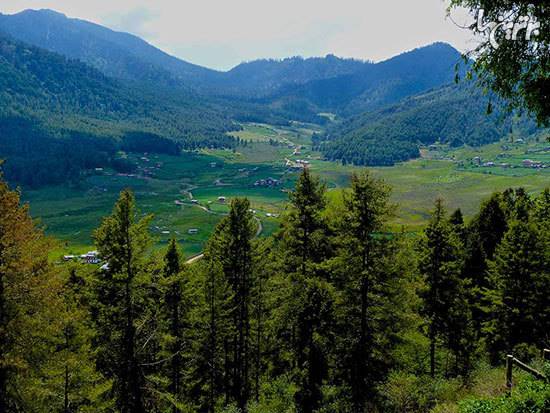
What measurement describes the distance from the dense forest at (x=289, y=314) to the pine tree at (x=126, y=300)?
0.07 m

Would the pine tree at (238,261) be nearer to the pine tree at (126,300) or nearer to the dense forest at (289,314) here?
the dense forest at (289,314)

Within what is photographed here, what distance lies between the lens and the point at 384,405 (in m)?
22.5

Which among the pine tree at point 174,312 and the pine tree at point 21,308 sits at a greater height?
the pine tree at point 21,308

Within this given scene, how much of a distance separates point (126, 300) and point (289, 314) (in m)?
8.80

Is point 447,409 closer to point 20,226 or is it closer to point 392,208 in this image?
point 392,208

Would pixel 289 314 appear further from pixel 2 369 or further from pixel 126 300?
pixel 2 369

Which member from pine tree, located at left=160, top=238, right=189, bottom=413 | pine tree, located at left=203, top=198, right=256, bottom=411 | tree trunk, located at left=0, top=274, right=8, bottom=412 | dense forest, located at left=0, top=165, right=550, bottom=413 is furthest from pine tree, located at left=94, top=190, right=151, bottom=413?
pine tree, located at left=160, top=238, right=189, bottom=413

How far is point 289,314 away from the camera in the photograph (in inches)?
1002

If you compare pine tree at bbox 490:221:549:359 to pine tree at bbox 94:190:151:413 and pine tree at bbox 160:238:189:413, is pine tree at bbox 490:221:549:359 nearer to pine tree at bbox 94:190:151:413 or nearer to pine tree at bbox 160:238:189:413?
pine tree at bbox 160:238:189:413

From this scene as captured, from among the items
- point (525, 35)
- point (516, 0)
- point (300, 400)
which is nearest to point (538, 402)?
point (525, 35)

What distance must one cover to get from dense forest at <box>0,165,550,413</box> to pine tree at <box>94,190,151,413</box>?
0.24 feet

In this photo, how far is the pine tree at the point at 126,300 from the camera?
2288cm

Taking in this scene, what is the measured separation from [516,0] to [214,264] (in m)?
24.8

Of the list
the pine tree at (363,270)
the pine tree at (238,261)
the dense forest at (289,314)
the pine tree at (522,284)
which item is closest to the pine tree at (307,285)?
the dense forest at (289,314)
